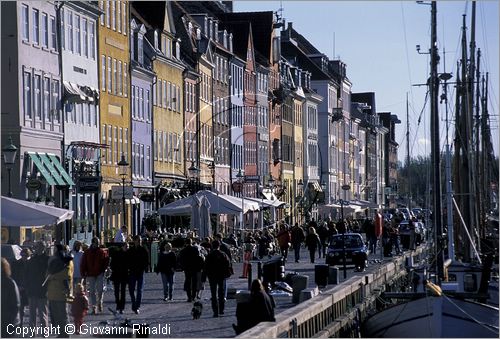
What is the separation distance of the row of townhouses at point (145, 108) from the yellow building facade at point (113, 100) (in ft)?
0.31

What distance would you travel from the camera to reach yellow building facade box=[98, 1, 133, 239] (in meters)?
67.1

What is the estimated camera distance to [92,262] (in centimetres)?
3319

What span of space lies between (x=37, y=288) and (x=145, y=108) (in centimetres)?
5007

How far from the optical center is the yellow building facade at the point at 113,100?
67062 millimetres

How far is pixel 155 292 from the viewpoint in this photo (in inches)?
1650

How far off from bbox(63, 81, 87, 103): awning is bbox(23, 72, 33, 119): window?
5.02 m

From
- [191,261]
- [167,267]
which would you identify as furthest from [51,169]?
[191,261]

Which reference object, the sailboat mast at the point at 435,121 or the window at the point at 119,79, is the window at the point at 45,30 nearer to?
the window at the point at 119,79

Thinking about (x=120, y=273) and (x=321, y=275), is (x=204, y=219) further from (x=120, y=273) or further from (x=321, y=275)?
(x=120, y=273)

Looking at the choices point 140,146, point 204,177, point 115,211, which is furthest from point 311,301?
point 204,177

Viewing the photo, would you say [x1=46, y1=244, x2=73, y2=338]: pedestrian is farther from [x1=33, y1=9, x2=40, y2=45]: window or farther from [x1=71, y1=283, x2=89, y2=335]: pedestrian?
[x1=33, y1=9, x2=40, y2=45]: window

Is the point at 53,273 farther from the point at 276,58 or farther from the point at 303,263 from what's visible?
the point at 276,58

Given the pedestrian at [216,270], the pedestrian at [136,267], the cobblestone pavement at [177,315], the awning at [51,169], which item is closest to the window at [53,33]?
the awning at [51,169]

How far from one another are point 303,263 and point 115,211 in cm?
1001
